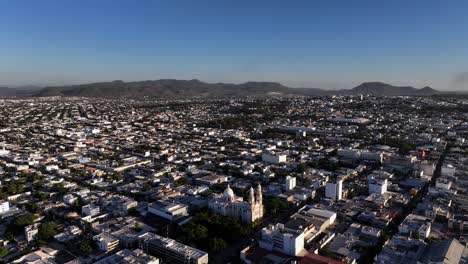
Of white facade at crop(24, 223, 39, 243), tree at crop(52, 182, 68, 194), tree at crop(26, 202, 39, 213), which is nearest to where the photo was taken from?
white facade at crop(24, 223, 39, 243)

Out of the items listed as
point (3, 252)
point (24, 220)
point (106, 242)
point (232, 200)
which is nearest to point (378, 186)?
point (232, 200)

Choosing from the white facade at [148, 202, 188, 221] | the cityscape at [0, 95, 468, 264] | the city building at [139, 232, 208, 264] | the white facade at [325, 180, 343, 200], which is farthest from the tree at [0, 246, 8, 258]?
the white facade at [325, 180, 343, 200]

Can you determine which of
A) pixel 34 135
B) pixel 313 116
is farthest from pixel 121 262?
pixel 313 116

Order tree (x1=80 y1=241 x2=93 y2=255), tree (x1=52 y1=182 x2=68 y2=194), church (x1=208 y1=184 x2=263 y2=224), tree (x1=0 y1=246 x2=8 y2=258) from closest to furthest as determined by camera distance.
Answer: tree (x1=0 y1=246 x2=8 y2=258) < tree (x1=80 y1=241 x2=93 y2=255) < church (x1=208 y1=184 x2=263 y2=224) < tree (x1=52 y1=182 x2=68 y2=194)

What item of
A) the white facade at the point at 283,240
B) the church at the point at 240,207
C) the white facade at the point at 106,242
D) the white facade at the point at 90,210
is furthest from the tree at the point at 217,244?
the white facade at the point at 90,210

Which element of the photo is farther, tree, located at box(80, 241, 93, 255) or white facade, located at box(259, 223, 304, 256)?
tree, located at box(80, 241, 93, 255)

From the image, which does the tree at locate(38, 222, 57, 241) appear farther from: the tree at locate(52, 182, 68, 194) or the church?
the church

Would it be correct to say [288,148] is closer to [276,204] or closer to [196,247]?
[276,204]
